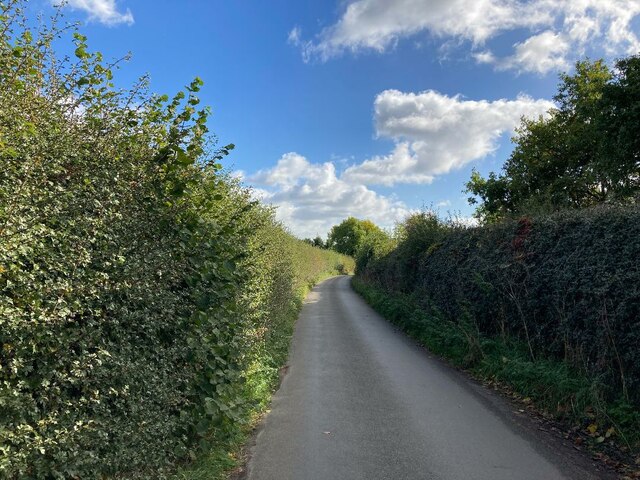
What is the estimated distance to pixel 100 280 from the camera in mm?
2977

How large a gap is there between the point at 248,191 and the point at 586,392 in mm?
6869

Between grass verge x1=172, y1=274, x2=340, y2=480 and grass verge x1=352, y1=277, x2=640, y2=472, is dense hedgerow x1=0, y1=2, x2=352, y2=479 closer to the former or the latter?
grass verge x1=172, y1=274, x2=340, y2=480

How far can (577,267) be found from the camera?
7.11 metres

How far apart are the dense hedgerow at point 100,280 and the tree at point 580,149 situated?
56.5 feet

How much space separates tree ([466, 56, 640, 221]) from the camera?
18578 mm

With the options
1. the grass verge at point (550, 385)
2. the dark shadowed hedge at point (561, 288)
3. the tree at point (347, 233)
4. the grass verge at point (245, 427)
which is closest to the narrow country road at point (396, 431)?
the grass verge at point (245, 427)

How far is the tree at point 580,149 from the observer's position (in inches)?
731

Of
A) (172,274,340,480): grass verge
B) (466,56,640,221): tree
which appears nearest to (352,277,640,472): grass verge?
(172,274,340,480): grass verge

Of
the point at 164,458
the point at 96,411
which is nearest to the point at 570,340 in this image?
the point at 164,458

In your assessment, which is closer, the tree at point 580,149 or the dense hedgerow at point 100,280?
the dense hedgerow at point 100,280

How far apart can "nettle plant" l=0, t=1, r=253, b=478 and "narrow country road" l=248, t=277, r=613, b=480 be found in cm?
149

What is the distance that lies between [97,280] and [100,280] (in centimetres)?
3

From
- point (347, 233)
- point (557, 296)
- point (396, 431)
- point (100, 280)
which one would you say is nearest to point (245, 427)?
point (396, 431)

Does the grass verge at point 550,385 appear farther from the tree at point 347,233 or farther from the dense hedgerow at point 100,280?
the tree at point 347,233
